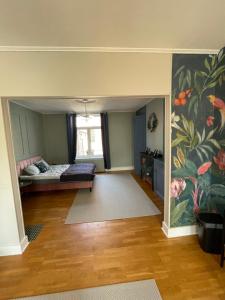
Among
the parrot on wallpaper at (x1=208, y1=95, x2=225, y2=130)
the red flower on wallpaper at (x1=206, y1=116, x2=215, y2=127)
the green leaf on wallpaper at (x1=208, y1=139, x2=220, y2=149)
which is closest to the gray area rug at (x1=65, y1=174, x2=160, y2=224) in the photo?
the green leaf on wallpaper at (x1=208, y1=139, x2=220, y2=149)

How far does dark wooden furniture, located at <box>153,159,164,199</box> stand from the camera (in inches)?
139

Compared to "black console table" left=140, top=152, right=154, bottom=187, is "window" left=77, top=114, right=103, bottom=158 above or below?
above

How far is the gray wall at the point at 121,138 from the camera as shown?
20.6 ft

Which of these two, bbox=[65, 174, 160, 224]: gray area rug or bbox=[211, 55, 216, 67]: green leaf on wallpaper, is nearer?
bbox=[211, 55, 216, 67]: green leaf on wallpaper

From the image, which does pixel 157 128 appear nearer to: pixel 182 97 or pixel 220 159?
pixel 182 97

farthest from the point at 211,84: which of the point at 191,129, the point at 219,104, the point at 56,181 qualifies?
the point at 56,181

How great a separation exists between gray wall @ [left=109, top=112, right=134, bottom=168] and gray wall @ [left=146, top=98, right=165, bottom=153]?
1.34m

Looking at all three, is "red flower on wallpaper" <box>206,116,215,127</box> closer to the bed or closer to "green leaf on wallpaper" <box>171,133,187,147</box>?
"green leaf on wallpaper" <box>171,133,187,147</box>

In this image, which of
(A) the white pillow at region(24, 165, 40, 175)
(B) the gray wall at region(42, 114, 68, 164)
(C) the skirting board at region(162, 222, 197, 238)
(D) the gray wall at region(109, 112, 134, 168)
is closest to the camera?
(C) the skirting board at region(162, 222, 197, 238)

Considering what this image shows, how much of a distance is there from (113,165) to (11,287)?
498 centimetres

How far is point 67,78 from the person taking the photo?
74.6 inches

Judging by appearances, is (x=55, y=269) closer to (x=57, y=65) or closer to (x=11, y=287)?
(x=11, y=287)

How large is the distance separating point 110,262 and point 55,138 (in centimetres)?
507

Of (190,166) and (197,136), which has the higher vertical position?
(197,136)
